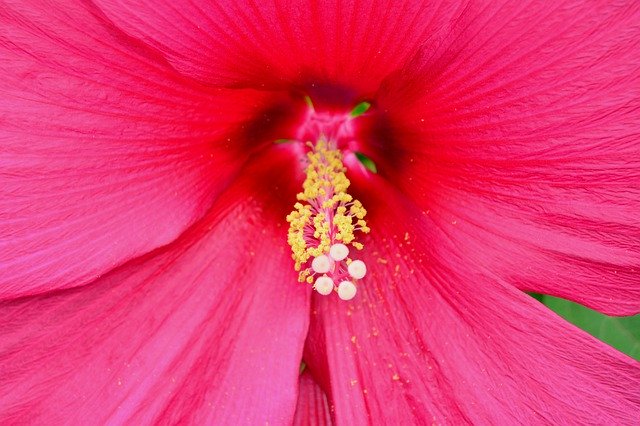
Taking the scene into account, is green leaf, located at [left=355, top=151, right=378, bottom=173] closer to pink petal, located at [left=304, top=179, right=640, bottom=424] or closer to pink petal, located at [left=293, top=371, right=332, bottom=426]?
pink petal, located at [left=304, top=179, right=640, bottom=424]

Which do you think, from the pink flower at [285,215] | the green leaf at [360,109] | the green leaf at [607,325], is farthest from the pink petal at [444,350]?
the green leaf at [607,325]

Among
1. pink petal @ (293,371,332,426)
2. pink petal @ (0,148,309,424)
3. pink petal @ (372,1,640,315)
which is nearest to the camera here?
pink petal @ (372,1,640,315)

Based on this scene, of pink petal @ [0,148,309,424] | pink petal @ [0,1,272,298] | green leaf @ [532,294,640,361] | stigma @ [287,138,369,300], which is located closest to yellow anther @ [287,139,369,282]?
stigma @ [287,138,369,300]

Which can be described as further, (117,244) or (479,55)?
(117,244)

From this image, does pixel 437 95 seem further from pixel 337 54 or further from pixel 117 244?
pixel 117 244

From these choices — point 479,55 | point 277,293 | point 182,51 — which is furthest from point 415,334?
point 182,51

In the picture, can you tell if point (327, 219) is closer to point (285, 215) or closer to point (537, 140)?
point (285, 215)

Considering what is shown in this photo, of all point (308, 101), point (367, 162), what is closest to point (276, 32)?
point (308, 101)
